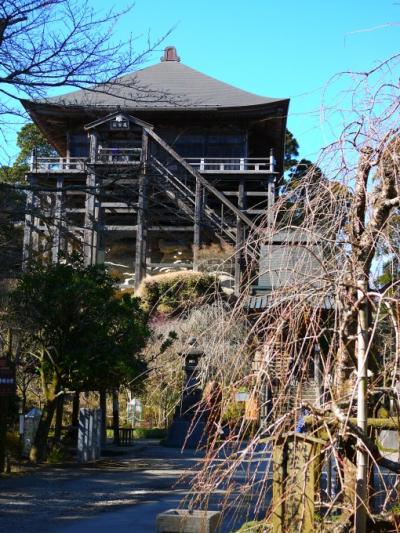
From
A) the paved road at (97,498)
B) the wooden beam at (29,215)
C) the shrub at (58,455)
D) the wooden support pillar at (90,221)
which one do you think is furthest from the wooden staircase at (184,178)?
the paved road at (97,498)

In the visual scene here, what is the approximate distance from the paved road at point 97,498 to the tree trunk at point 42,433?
0.77 meters

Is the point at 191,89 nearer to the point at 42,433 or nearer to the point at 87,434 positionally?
the point at 87,434

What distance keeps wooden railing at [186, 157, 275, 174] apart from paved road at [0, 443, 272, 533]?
1697 cm

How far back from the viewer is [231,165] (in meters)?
32.2

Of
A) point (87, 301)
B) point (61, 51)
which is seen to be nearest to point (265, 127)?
point (87, 301)

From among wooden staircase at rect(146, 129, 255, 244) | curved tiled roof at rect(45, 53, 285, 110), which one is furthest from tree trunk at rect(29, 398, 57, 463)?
curved tiled roof at rect(45, 53, 285, 110)

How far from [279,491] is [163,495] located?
690 cm

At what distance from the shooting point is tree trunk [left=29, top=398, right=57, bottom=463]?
15273 mm

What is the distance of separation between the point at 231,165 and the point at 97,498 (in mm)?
22658

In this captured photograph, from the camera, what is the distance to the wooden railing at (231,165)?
31.2 metres

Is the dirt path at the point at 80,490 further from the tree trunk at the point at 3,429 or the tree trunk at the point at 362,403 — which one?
the tree trunk at the point at 362,403

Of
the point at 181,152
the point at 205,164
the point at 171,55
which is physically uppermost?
the point at 171,55

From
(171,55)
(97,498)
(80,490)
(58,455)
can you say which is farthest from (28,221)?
(171,55)

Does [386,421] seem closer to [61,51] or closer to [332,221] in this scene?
[332,221]
